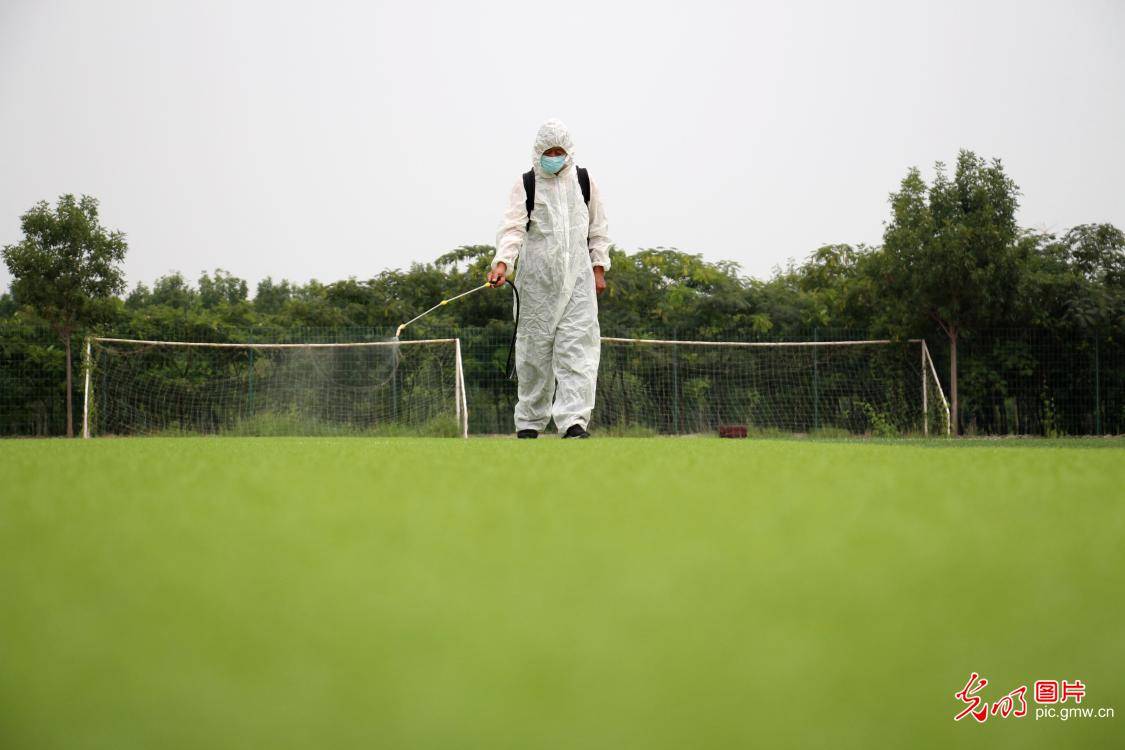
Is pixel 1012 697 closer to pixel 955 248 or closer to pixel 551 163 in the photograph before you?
pixel 551 163

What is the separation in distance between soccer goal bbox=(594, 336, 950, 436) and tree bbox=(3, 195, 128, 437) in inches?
252

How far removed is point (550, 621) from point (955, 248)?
38.9ft

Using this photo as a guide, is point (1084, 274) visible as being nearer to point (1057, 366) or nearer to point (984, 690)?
point (1057, 366)

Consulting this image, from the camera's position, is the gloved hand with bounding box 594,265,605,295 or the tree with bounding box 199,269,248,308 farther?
the tree with bounding box 199,269,248,308

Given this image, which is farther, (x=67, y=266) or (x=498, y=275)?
(x=67, y=266)

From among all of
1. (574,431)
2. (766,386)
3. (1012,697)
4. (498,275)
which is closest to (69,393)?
(498,275)

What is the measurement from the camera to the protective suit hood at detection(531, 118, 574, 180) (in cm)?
634

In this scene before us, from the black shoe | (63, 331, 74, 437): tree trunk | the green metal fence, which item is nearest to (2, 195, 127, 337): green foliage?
(63, 331, 74, 437): tree trunk

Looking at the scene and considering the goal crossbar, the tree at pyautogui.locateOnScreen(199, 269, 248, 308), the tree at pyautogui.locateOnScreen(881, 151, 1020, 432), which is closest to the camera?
the tree at pyautogui.locateOnScreen(881, 151, 1020, 432)

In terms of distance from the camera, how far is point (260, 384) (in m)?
13.0

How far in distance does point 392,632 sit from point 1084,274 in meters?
13.6

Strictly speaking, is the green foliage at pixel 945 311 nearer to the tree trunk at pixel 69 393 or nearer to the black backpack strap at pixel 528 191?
the tree trunk at pixel 69 393

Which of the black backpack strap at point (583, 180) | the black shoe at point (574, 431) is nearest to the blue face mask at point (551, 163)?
the black backpack strap at point (583, 180)

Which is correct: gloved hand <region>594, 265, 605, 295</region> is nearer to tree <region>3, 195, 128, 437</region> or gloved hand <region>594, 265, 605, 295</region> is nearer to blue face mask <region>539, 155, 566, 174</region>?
blue face mask <region>539, 155, 566, 174</region>
